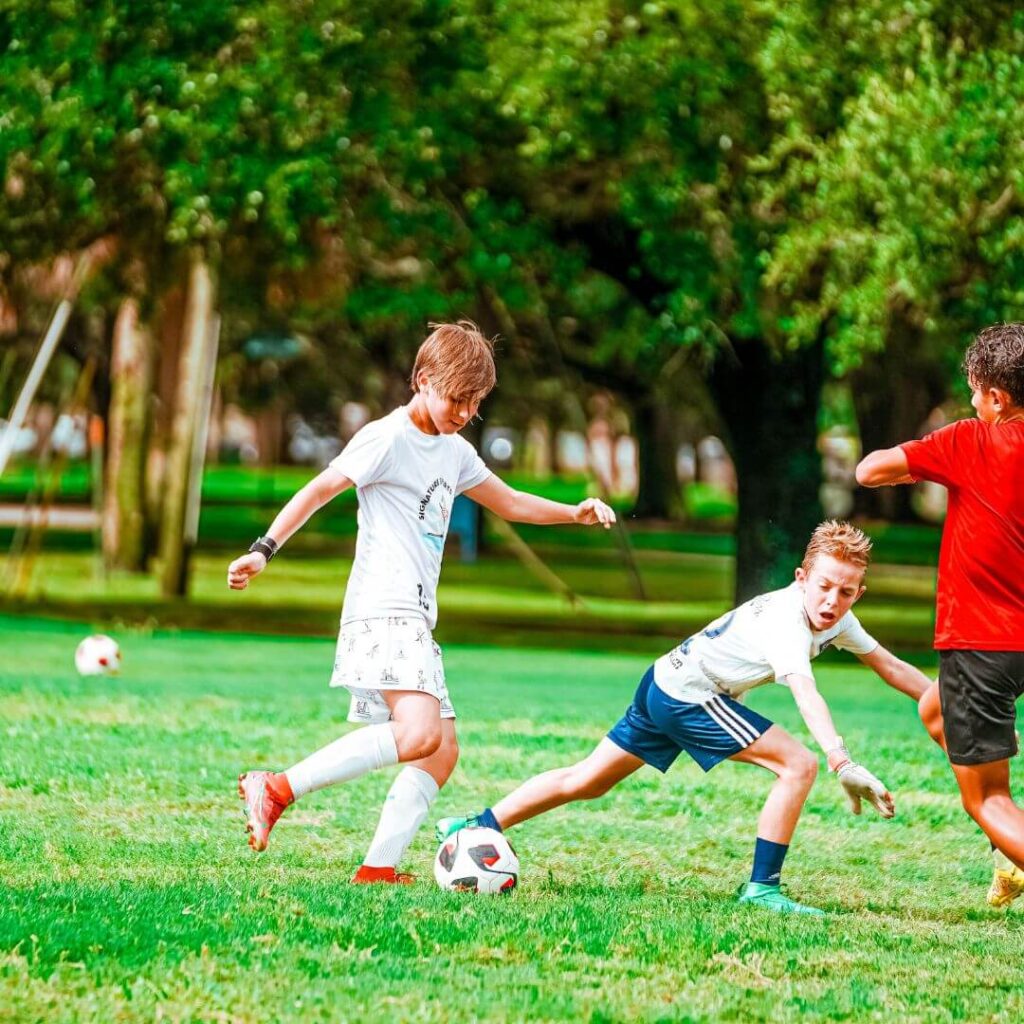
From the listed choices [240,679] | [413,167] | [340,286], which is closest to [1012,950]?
[240,679]

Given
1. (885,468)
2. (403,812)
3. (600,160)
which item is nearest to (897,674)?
(885,468)

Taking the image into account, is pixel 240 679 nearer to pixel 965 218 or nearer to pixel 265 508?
pixel 965 218

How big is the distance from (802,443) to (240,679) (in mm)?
6951

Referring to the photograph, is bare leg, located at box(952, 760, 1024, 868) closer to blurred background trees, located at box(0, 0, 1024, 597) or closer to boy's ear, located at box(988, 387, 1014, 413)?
boy's ear, located at box(988, 387, 1014, 413)

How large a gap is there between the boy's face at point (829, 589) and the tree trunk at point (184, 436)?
1704 centimetres

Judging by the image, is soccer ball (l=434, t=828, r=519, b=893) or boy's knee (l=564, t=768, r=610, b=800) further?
boy's knee (l=564, t=768, r=610, b=800)

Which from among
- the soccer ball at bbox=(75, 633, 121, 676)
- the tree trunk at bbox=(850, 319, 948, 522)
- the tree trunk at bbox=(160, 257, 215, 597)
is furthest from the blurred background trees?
the tree trunk at bbox=(850, 319, 948, 522)

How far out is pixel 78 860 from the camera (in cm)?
680

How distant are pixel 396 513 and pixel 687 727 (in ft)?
3.88

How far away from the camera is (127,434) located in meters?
26.7

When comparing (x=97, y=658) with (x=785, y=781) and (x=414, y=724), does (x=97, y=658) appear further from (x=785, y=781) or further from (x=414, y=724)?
(x=785, y=781)

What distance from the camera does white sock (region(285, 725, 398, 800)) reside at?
20.8ft

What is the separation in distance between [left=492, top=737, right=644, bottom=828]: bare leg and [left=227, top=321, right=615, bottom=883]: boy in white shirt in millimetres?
328

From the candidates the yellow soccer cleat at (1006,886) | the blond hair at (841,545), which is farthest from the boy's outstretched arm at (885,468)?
the yellow soccer cleat at (1006,886)
